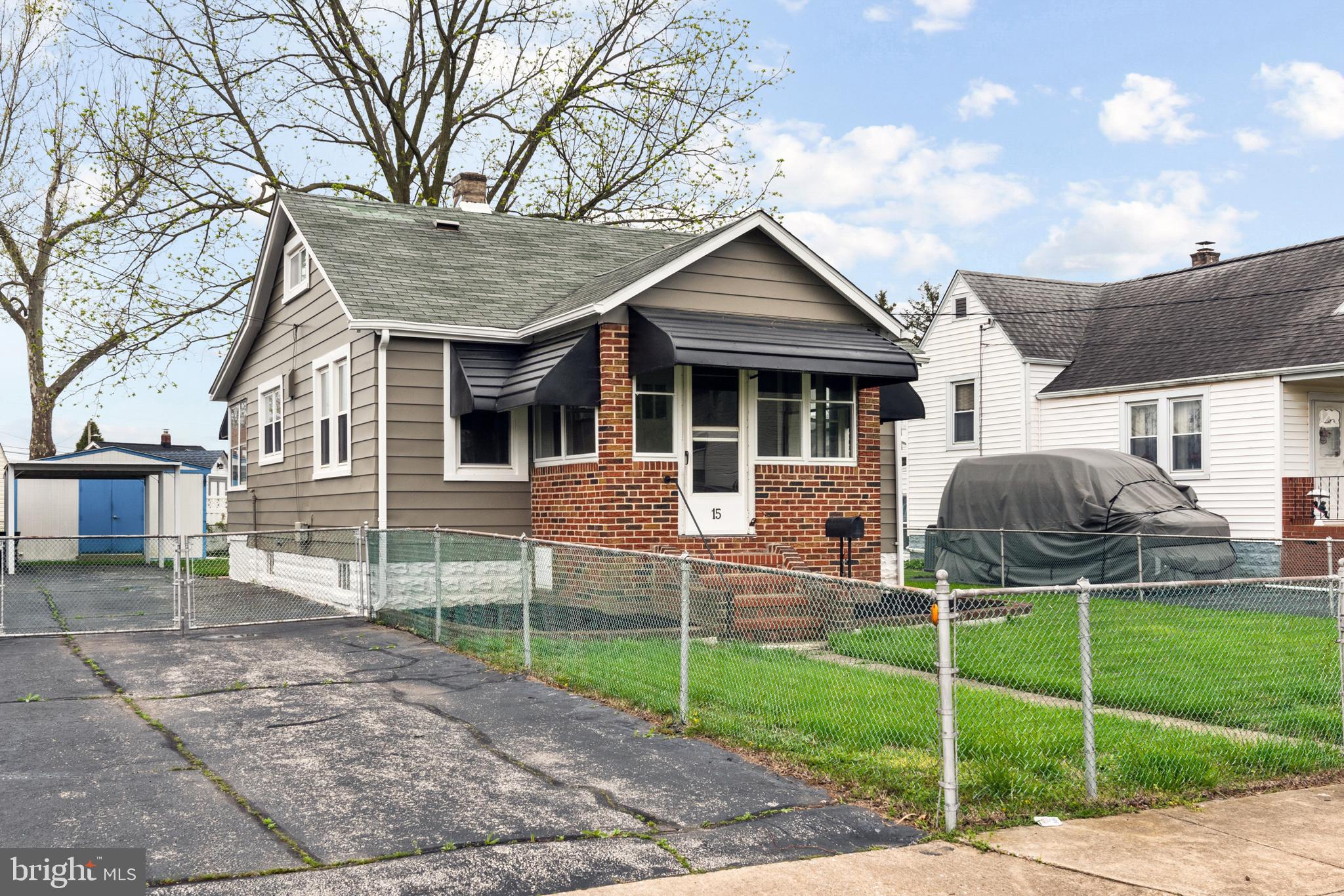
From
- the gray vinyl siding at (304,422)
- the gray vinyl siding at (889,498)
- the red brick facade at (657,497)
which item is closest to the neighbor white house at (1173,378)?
the gray vinyl siding at (889,498)

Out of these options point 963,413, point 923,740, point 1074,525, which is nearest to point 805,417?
point 1074,525

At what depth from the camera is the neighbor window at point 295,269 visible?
1761 centimetres

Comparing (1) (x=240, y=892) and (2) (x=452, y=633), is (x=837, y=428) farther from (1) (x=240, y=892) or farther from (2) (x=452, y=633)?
(1) (x=240, y=892)

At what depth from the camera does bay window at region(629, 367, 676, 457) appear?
13844mm

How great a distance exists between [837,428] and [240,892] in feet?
36.2

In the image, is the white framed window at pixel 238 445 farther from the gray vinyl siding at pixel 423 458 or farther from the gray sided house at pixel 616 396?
the gray vinyl siding at pixel 423 458

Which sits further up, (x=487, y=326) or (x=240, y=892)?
(x=487, y=326)

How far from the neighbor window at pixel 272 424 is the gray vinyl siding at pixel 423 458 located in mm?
4996

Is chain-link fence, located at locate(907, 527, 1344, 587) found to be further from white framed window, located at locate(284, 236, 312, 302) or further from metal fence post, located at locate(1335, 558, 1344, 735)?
white framed window, located at locate(284, 236, 312, 302)

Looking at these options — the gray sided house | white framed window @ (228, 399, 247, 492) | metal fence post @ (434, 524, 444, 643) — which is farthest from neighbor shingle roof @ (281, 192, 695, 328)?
white framed window @ (228, 399, 247, 492)

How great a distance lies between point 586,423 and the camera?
14156 mm

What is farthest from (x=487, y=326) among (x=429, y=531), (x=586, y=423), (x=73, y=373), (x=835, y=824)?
(x=73, y=373)

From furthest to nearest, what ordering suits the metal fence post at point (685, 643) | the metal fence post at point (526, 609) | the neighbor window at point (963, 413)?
the neighbor window at point (963, 413) → the metal fence post at point (526, 609) → the metal fence post at point (685, 643)

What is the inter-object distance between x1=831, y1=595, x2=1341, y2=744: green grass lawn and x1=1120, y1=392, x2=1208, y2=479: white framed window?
38.5 ft
